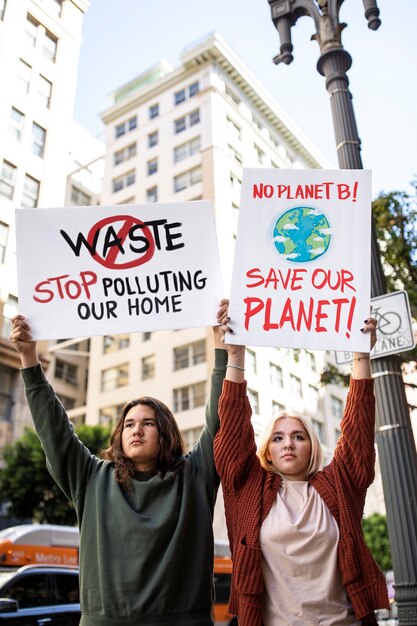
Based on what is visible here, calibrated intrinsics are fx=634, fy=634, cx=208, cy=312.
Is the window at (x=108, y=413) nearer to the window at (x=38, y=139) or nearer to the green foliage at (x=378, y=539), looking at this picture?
the green foliage at (x=378, y=539)

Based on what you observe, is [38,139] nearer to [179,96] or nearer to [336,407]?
[179,96]

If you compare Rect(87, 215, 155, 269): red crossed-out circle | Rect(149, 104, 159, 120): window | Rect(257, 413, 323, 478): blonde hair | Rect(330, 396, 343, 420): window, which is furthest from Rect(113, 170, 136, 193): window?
Rect(257, 413, 323, 478): blonde hair

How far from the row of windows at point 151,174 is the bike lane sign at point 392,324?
28536mm

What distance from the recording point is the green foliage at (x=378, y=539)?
3231 centimetres

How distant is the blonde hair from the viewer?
2.90 m

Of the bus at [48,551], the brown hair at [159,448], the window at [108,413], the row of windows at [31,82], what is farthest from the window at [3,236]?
the window at [108,413]

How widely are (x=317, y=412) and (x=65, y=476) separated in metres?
31.5

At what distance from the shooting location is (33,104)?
526 centimetres

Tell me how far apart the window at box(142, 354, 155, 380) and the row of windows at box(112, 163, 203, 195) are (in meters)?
8.33

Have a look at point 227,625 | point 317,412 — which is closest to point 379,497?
point 317,412

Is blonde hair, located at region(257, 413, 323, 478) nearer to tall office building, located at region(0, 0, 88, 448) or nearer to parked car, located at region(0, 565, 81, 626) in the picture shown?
tall office building, located at region(0, 0, 88, 448)

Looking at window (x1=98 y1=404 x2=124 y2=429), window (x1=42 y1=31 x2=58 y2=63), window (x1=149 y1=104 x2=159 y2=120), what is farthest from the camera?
window (x1=149 y1=104 x2=159 y2=120)

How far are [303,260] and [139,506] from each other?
1.42 metres

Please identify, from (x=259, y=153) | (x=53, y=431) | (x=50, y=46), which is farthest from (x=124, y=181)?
(x=53, y=431)
